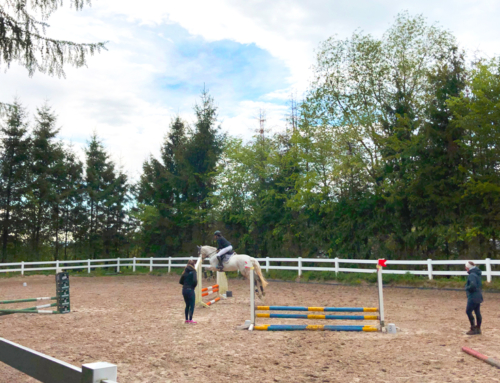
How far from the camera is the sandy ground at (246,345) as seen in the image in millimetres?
5086

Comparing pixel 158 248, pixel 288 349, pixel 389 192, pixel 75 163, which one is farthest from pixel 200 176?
pixel 288 349

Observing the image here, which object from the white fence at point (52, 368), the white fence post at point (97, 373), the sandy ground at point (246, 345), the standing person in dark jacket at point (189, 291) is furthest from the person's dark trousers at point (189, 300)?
the white fence post at point (97, 373)

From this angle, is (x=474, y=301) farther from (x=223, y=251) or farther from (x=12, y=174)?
(x=12, y=174)

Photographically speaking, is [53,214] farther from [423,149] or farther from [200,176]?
[423,149]

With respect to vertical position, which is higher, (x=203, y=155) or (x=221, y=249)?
(x=203, y=155)

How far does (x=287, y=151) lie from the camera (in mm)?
25172

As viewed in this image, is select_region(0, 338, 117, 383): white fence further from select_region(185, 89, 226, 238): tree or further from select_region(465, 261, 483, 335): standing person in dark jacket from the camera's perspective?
select_region(185, 89, 226, 238): tree

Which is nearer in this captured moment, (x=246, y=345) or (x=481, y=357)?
(x=481, y=357)

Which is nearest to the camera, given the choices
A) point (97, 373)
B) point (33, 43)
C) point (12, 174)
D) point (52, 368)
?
point (97, 373)

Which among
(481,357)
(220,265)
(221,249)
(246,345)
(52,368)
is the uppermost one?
(221,249)

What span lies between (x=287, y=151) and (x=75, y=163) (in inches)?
661

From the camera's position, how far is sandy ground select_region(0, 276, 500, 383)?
509 centimetres

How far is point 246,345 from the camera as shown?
22.1ft

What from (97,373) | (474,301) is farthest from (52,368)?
(474,301)
